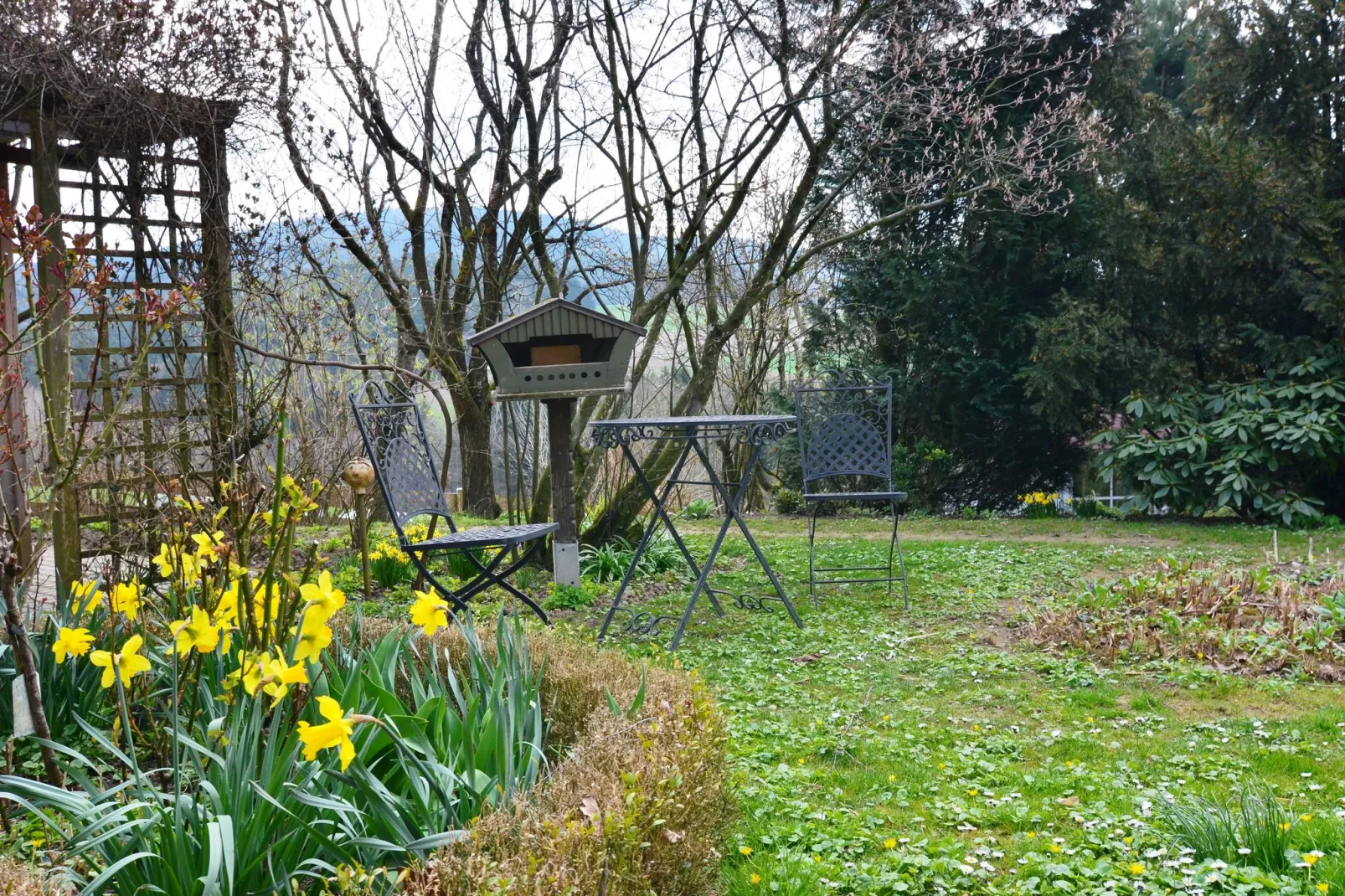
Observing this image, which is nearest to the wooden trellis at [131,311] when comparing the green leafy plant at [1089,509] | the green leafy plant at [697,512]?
the green leafy plant at [697,512]

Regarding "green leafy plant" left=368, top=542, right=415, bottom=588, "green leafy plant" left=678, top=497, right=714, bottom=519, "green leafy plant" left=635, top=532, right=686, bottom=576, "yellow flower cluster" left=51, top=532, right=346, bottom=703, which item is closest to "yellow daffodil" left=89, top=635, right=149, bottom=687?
"yellow flower cluster" left=51, top=532, right=346, bottom=703

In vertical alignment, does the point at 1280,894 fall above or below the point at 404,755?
below

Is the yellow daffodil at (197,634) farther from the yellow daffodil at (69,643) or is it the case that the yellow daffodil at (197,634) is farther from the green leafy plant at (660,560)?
the green leafy plant at (660,560)

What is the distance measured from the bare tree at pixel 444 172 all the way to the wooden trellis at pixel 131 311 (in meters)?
1.33

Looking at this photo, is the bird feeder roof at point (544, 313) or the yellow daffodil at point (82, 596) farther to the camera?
the bird feeder roof at point (544, 313)

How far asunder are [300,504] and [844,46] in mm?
6123

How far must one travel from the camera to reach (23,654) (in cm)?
197

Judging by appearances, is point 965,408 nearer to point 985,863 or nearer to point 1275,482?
point 1275,482

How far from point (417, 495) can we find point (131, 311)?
59.0 inches

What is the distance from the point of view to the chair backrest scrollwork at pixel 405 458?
4812mm

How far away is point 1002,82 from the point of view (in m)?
11.4

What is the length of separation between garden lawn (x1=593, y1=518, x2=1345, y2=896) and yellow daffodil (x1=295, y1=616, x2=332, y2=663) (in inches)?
45.1

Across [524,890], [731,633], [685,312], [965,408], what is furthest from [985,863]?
[965,408]

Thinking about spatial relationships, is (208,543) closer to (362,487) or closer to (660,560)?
(362,487)
